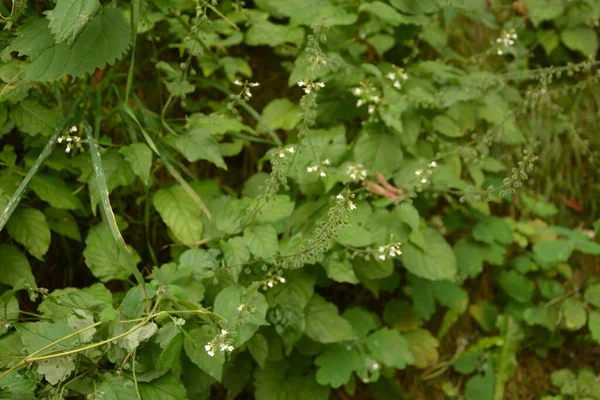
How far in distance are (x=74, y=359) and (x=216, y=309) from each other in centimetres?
35

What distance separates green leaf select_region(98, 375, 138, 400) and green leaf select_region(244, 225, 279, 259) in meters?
0.45

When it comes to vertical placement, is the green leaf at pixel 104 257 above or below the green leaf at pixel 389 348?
above

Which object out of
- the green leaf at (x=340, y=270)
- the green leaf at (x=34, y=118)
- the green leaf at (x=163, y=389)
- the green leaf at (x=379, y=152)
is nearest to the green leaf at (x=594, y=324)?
the green leaf at (x=379, y=152)

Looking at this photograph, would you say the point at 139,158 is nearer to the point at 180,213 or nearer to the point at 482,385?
the point at 180,213

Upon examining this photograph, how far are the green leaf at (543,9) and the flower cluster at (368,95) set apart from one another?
0.95m

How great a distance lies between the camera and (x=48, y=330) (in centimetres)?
132

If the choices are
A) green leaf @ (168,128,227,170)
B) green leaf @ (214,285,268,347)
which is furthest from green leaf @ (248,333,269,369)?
green leaf @ (168,128,227,170)

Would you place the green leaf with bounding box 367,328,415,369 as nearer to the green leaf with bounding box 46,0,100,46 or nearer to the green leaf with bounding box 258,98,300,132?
the green leaf with bounding box 258,98,300,132

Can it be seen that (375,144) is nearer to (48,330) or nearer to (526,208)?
(526,208)

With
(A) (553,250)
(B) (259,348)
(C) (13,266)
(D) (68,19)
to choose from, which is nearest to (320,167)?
(B) (259,348)

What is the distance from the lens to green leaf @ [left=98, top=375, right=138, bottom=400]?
1281 millimetres

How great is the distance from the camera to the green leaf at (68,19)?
1.33 metres

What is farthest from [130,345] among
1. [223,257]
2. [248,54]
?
[248,54]

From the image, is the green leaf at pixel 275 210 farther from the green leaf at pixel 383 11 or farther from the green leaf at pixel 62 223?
the green leaf at pixel 383 11
